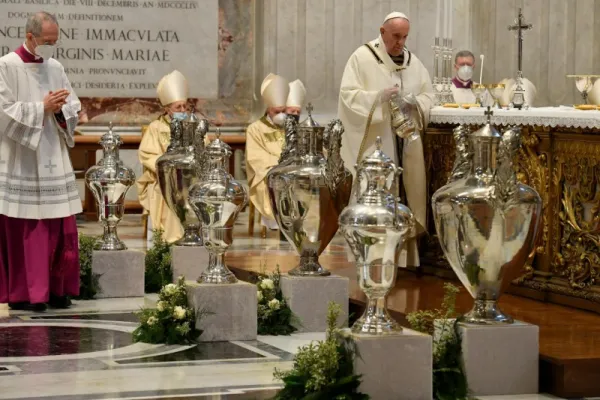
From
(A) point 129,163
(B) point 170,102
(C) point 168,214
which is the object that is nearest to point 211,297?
(C) point 168,214

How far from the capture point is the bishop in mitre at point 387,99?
9.68 meters

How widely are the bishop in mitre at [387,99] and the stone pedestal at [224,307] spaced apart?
2.23m

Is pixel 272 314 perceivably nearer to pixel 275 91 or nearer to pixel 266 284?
pixel 266 284

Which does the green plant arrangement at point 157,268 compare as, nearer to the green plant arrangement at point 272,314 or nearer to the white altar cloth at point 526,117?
the green plant arrangement at point 272,314

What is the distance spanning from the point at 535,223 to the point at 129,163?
10.5 m

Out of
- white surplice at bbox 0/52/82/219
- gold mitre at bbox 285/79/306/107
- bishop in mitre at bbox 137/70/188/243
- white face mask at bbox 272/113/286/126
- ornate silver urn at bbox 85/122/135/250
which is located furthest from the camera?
gold mitre at bbox 285/79/306/107

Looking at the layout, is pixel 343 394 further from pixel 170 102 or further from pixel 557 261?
pixel 170 102

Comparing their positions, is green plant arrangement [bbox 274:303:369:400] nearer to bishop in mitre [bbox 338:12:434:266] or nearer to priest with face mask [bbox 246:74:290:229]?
bishop in mitre [bbox 338:12:434:266]

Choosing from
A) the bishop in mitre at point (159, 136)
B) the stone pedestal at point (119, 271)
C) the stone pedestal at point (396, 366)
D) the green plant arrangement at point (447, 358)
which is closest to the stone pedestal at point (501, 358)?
the green plant arrangement at point (447, 358)

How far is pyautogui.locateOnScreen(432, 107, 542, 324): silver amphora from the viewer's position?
21.0ft

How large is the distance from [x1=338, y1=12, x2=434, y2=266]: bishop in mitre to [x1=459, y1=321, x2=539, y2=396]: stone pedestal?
3393 mm

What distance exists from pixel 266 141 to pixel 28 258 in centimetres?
548

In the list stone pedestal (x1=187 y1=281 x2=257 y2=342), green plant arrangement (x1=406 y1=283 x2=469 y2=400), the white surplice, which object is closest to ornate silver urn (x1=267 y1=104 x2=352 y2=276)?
stone pedestal (x1=187 y1=281 x2=257 y2=342)

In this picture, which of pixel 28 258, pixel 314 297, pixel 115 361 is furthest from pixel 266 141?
pixel 115 361
